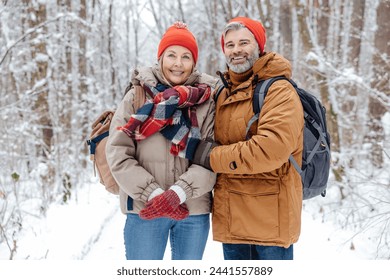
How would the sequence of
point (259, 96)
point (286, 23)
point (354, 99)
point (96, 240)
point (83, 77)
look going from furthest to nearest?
1. point (286, 23)
2. point (83, 77)
3. point (354, 99)
4. point (96, 240)
5. point (259, 96)

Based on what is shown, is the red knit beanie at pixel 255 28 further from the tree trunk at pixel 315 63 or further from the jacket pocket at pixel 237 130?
the tree trunk at pixel 315 63

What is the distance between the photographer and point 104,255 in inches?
184

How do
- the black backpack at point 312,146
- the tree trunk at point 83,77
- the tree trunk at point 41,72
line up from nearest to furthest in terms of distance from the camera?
1. the black backpack at point 312,146
2. the tree trunk at point 41,72
3. the tree trunk at point 83,77

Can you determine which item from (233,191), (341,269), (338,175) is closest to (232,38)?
(233,191)

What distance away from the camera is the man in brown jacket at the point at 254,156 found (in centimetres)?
220

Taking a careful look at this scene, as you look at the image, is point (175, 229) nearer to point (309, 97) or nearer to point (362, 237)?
point (309, 97)

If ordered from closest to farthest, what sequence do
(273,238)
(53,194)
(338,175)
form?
(273,238), (338,175), (53,194)

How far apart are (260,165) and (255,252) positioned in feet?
2.38

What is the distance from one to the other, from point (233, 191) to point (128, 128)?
799 mm

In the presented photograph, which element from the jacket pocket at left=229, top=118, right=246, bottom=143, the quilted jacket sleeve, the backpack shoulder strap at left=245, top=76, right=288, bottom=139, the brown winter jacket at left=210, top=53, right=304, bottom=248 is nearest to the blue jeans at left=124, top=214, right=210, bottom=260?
the brown winter jacket at left=210, top=53, right=304, bottom=248

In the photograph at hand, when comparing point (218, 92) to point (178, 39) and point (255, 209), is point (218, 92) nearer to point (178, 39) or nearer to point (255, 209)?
point (178, 39)

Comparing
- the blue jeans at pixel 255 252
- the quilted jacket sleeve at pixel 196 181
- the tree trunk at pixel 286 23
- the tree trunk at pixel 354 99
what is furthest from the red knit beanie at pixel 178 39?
the tree trunk at pixel 286 23

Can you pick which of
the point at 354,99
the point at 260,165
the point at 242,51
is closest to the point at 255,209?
the point at 260,165

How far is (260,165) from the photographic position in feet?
7.22
